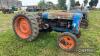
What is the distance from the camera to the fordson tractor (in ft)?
25.0

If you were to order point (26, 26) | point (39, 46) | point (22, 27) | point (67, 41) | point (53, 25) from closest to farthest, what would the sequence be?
1. point (67, 41)
2. point (39, 46)
3. point (26, 26)
4. point (53, 25)
5. point (22, 27)

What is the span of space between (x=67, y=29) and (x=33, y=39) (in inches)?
48.5

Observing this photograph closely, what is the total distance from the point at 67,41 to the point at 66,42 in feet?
0.17

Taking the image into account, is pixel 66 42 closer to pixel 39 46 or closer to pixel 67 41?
pixel 67 41

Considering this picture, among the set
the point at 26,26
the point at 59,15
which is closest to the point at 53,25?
the point at 59,15

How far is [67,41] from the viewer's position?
7.61 m

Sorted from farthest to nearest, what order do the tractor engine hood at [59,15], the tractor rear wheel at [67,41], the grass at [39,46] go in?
the tractor engine hood at [59,15]
the grass at [39,46]
the tractor rear wheel at [67,41]

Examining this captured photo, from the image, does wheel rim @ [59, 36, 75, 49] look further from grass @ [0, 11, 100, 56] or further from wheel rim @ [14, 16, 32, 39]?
wheel rim @ [14, 16, 32, 39]

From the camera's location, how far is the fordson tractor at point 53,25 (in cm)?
762

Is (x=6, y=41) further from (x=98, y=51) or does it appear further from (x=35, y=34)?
(x=98, y=51)

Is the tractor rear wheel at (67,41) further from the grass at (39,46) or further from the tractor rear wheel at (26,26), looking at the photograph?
the tractor rear wheel at (26,26)

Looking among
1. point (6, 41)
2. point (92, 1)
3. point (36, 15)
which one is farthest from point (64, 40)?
point (92, 1)

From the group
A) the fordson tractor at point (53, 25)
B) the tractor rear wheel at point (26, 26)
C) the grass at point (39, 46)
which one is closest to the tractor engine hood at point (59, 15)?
the fordson tractor at point (53, 25)

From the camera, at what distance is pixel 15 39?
8.59 meters
